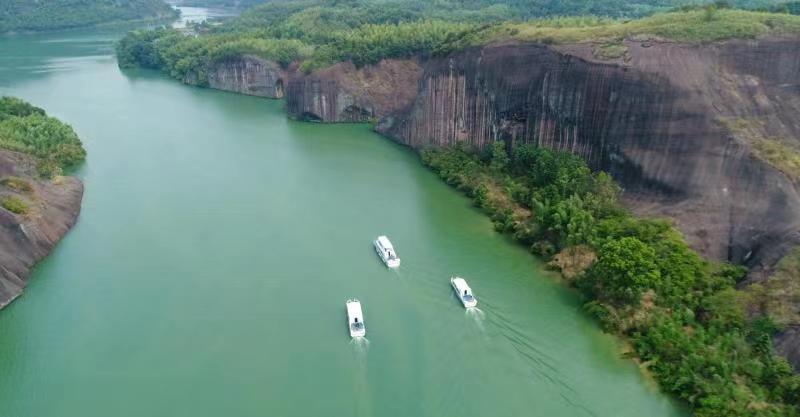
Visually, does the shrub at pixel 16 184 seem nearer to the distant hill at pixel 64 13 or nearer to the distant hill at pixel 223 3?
the distant hill at pixel 64 13

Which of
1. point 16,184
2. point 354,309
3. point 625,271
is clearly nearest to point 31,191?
point 16,184

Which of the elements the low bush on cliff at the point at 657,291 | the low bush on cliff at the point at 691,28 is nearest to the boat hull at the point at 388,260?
the low bush on cliff at the point at 657,291

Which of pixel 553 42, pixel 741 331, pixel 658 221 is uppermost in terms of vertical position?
pixel 553 42

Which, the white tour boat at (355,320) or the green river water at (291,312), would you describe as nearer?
the green river water at (291,312)

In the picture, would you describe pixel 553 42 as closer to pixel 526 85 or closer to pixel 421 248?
pixel 526 85

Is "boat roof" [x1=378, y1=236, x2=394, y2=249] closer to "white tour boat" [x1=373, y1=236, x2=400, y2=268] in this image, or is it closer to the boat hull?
"white tour boat" [x1=373, y1=236, x2=400, y2=268]

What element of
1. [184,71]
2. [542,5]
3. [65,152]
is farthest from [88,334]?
[542,5]
